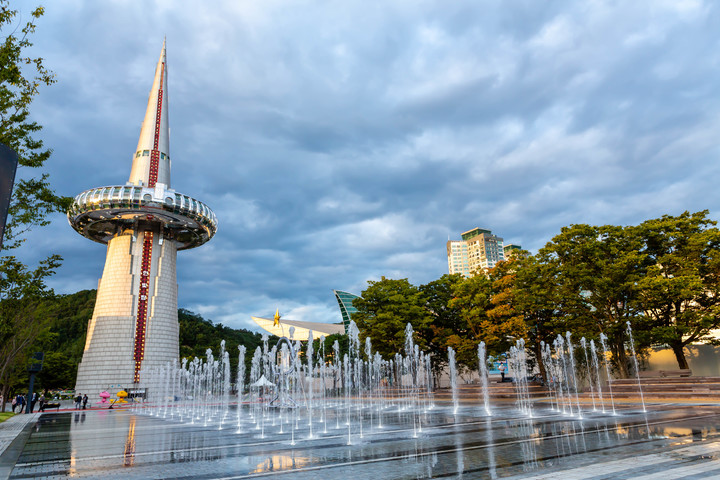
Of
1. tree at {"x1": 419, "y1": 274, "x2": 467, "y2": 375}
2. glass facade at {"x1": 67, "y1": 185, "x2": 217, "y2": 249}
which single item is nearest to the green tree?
tree at {"x1": 419, "y1": 274, "x2": 467, "y2": 375}

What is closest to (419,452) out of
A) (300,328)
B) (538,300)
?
(538,300)

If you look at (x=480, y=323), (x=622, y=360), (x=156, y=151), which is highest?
(x=156, y=151)

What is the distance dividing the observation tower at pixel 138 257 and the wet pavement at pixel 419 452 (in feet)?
138

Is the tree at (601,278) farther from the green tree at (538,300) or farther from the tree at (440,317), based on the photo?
the tree at (440,317)

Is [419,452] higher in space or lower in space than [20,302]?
lower

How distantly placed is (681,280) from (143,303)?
2230 inches

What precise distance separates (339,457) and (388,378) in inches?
1589

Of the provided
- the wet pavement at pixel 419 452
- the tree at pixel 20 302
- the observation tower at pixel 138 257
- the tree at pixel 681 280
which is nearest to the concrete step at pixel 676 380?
the tree at pixel 681 280

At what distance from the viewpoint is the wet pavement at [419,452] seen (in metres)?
8.03

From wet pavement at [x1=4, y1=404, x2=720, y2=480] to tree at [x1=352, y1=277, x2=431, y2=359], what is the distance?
82.4 feet

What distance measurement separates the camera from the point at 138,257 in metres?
58.2

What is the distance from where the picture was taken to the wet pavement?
316 inches

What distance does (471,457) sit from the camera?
938cm

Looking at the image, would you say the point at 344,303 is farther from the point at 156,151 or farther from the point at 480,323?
the point at 480,323
